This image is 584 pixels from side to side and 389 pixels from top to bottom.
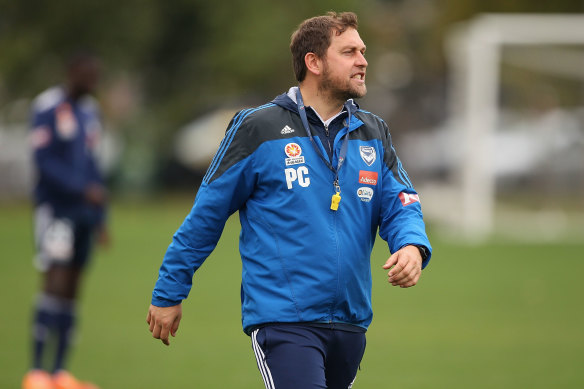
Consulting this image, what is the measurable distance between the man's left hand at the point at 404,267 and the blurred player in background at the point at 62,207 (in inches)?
161

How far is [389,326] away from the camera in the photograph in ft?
34.2

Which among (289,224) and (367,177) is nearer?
(289,224)

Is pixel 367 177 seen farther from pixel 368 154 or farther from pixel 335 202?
pixel 335 202

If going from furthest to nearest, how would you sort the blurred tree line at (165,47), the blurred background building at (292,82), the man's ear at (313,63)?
1. the blurred tree line at (165,47)
2. the blurred background building at (292,82)
3. the man's ear at (313,63)

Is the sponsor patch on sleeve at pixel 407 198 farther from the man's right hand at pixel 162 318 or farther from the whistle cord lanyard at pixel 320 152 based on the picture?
the man's right hand at pixel 162 318

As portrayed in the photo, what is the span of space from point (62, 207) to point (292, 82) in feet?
77.3

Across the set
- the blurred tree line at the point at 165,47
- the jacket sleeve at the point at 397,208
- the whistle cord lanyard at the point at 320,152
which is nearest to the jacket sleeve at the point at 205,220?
the whistle cord lanyard at the point at 320,152

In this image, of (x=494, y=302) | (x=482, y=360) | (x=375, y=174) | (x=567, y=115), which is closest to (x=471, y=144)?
(x=567, y=115)

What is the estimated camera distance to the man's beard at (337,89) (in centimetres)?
450

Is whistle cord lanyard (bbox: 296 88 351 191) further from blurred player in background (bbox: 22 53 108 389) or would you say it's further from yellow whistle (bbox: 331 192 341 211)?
blurred player in background (bbox: 22 53 108 389)

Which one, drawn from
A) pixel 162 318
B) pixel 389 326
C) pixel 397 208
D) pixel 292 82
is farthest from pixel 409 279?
pixel 292 82

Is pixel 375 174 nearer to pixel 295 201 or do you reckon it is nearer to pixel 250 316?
pixel 295 201

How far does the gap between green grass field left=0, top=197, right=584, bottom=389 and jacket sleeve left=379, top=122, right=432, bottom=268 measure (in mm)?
3433

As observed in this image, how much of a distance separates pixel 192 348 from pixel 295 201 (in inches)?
201
